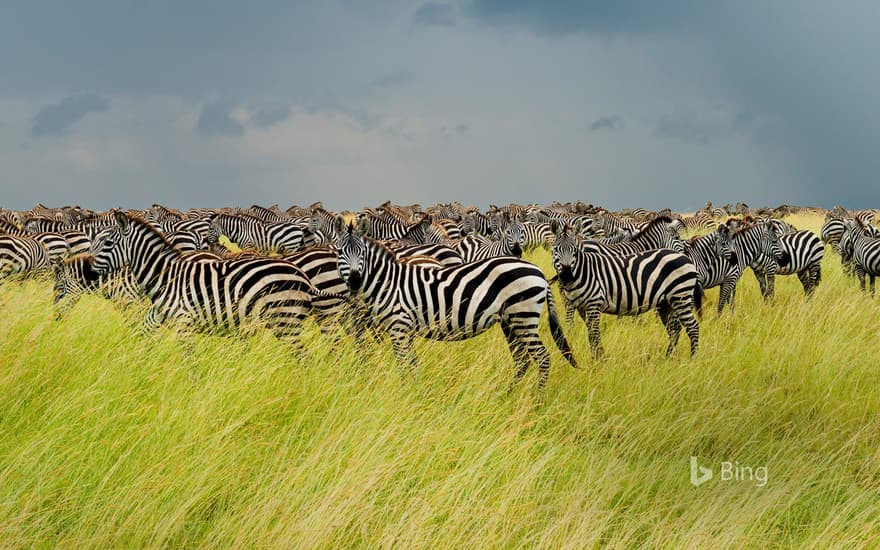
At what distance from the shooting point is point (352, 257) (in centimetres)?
742

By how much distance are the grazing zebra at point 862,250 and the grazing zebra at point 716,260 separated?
11.6 ft

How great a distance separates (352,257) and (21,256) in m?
10.1

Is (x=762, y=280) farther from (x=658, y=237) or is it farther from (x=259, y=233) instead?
(x=259, y=233)

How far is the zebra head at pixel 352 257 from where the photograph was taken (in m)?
7.39

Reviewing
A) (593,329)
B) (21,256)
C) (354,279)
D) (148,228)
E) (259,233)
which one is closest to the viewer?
(354,279)

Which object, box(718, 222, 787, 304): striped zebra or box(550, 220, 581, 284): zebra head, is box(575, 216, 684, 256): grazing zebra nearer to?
box(718, 222, 787, 304): striped zebra

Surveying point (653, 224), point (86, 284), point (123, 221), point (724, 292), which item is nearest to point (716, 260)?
point (724, 292)

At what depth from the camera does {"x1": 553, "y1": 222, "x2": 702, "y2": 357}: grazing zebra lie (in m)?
9.41

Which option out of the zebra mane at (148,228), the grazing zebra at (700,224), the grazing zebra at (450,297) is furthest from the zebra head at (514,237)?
the grazing zebra at (700,224)

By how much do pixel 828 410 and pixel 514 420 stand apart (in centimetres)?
331

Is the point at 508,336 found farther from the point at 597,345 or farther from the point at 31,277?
the point at 31,277

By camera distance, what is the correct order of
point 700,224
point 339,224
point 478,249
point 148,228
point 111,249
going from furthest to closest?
point 700,224 → point 478,249 → point 111,249 → point 148,228 → point 339,224

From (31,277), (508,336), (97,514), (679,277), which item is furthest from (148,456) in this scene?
(31,277)

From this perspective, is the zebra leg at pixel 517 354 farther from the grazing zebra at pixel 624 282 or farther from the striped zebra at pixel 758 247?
the striped zebra at pixel 758 247
